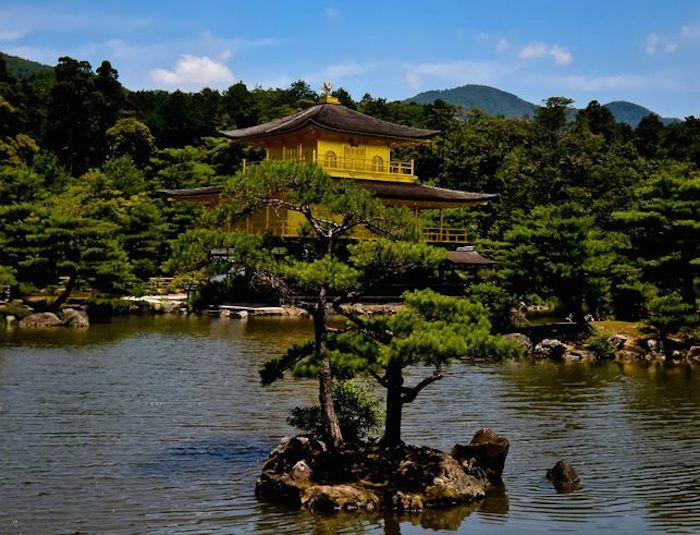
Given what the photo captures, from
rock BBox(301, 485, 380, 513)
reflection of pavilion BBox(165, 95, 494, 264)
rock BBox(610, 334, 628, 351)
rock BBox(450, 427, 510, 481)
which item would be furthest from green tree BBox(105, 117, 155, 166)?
rock BBox(301, 485, 380, 513)

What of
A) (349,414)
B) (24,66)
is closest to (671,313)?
(349,414)

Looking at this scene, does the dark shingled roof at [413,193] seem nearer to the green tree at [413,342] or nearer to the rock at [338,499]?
the green tree at [413,342]

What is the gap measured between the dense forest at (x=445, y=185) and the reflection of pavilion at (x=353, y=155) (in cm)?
212

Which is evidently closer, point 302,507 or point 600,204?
point 302,507

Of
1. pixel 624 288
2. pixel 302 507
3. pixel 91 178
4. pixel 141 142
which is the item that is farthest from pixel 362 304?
pixel 141 142

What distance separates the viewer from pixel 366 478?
36.9 ft

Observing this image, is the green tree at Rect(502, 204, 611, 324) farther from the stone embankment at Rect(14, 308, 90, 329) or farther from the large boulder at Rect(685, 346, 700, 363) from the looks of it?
the stone embankment at Rect(14, 308, 90, 329)

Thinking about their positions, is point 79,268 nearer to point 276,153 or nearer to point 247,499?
point 276,153

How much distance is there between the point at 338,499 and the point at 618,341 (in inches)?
663

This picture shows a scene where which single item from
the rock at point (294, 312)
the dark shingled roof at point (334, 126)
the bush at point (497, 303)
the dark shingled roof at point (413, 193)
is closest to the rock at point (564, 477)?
the bush at point (497, 303)

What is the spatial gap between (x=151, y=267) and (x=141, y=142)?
23.7 m

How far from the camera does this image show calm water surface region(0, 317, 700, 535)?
10.5 m

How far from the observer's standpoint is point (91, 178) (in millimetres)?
41094

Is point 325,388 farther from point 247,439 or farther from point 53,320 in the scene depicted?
point 53,320
